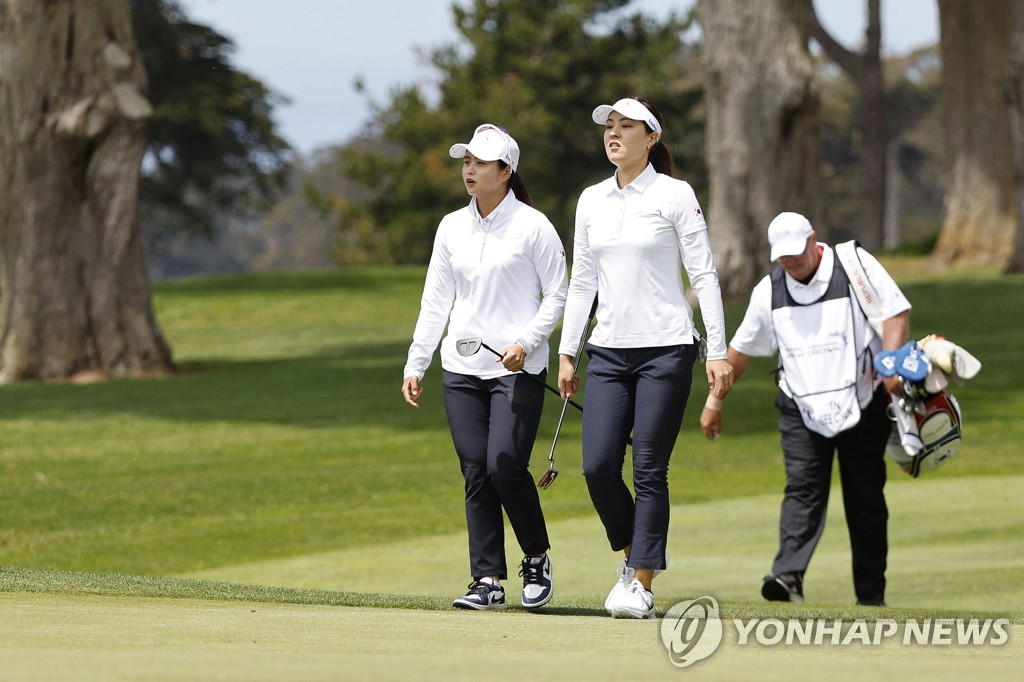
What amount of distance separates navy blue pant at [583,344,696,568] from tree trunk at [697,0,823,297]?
1799 centimetres

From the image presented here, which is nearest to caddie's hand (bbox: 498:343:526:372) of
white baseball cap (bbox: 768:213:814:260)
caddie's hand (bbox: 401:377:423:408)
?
caddie's hand (bbox: 401:377:423:408)

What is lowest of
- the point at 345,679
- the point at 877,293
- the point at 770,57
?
the point at 345,679

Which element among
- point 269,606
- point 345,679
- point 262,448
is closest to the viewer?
point 345,679

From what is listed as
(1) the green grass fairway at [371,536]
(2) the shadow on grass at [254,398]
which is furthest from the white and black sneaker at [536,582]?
(2) the shadow on grass at [254,398]

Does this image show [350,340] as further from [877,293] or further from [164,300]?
[877,293]

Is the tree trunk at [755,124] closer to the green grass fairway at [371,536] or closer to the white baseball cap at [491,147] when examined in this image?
the green grass fairway at [371,536]

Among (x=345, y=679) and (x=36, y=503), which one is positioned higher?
(x=345, y=679)

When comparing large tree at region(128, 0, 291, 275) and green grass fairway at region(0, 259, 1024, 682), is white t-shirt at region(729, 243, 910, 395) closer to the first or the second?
green grass fairway at region(0, 259, 1024, 682)

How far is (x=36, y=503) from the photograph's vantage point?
1295 centimetres

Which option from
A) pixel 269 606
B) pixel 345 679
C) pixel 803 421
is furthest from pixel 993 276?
pixel 345 679

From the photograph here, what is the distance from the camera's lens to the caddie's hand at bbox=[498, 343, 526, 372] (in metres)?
6.91

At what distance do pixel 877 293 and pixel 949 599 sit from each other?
193cm

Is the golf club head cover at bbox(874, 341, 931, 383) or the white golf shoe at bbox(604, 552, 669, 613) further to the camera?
the golf club head cover at bbox(874, 341, 931, 383)

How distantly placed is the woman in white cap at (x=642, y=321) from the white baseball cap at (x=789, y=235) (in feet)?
2.97
